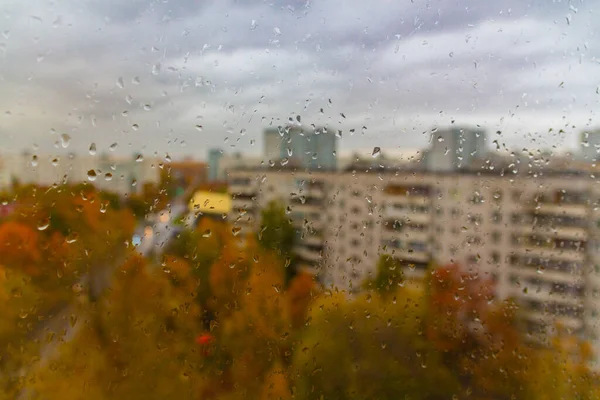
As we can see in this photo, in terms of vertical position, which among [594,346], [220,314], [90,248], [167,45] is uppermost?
[167,45]

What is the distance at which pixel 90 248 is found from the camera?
2.89 feet

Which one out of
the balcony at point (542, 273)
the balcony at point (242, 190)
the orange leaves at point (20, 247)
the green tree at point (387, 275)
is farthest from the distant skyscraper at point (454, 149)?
the orange leaves at point (20, 247)

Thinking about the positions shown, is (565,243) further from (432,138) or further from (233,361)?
(233,361)

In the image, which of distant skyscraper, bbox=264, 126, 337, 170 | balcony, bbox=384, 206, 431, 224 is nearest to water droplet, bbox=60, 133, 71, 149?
distant skyscraper, bbox=264, 126, 337, 170

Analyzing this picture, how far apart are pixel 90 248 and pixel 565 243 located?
1357 mm

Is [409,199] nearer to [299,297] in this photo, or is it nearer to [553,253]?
[299,297]

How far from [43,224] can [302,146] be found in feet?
1.77

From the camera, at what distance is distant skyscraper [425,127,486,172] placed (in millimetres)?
1230

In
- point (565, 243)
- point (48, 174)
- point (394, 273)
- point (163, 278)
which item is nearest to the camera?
point (48, 174)

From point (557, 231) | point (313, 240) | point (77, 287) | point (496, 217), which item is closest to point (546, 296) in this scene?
point (557, 231)

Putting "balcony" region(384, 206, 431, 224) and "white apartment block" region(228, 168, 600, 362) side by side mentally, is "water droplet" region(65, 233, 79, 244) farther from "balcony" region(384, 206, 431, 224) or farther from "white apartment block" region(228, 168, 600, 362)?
"balcony" region(384, 206, 431, 224)

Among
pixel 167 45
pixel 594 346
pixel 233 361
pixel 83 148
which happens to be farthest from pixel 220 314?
pixel 594 346

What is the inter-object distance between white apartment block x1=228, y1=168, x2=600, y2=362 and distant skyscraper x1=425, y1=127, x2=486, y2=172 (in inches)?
1.1

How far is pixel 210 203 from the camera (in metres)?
0.96
